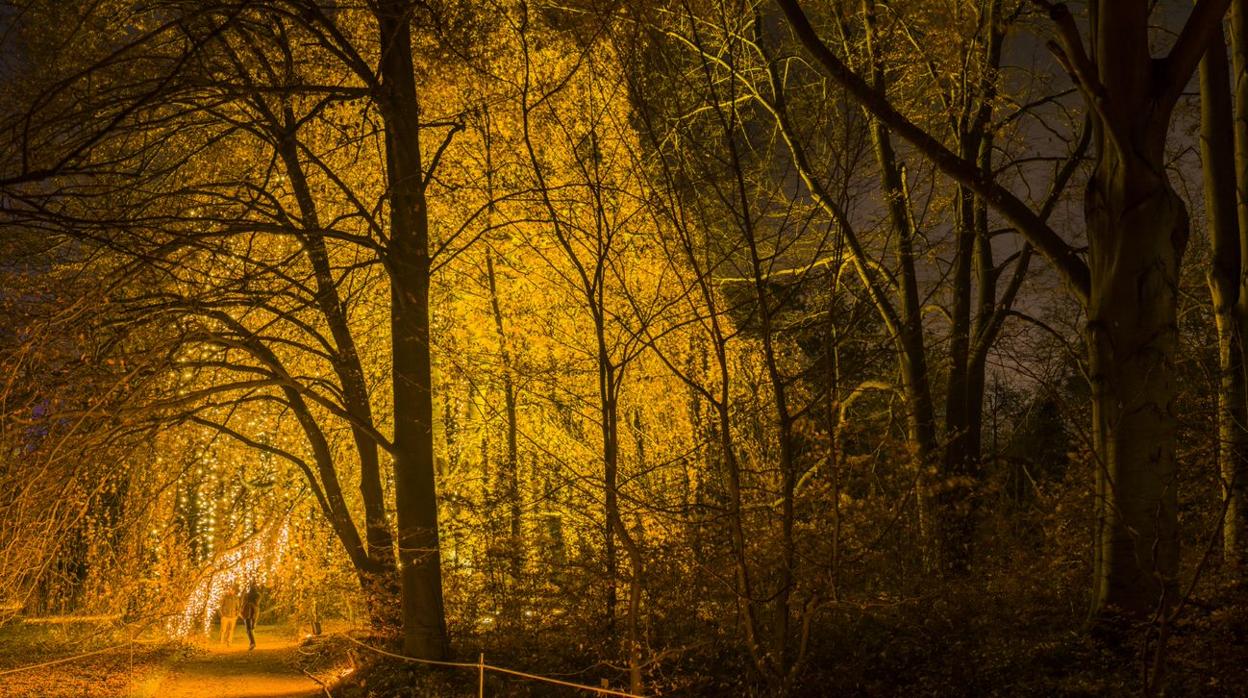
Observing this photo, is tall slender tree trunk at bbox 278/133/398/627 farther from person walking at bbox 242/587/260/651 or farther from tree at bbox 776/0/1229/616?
person walking at bbox 242/587/260/651

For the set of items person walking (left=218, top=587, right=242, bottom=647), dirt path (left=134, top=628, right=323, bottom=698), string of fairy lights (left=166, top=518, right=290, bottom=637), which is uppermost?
string of fairy lights (left=166, top=518, right=290, bottom=637)

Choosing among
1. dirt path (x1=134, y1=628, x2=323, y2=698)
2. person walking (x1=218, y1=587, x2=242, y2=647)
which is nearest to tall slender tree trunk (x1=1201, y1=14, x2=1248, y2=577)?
dirt path (x1=134, y1=628, x2=323, y2=698)

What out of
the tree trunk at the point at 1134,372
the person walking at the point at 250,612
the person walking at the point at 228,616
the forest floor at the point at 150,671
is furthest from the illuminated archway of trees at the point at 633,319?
the person walking at the point at 228,616

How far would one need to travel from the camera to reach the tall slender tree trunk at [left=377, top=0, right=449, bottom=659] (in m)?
10.2

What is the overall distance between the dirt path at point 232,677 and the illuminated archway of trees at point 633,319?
62.7 inches

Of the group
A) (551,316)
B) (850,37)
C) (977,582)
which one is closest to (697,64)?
(850,37)

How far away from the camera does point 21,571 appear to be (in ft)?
20.1

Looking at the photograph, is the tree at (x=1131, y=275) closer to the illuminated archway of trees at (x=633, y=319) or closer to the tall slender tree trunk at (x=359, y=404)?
the illuminated archway of trees at (x=633, y=319)

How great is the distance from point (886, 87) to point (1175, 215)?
6.04 metres

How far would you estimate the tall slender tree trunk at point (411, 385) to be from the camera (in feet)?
33.6

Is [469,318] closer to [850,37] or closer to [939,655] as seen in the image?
[850,37]

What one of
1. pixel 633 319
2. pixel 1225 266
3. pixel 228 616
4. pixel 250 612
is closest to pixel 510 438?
pixel 633 319

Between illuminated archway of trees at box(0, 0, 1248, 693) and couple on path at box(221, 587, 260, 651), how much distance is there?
509cm

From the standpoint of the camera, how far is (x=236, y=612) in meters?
21.6
